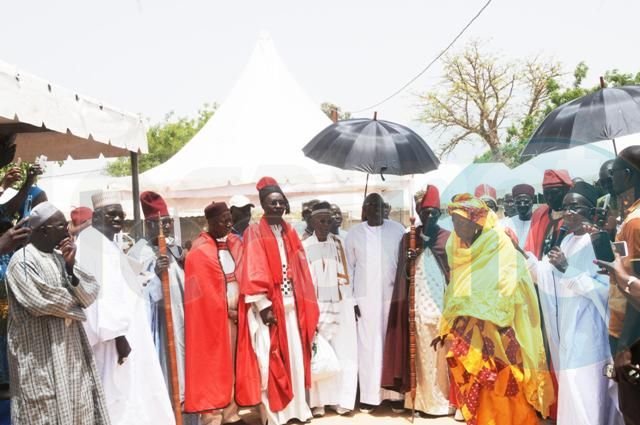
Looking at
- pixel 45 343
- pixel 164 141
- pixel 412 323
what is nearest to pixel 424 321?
pixel 412 323

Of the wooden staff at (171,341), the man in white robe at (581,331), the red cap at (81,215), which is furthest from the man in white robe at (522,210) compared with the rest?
the red cap at (81,215)

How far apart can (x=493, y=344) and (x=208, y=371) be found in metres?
2.30

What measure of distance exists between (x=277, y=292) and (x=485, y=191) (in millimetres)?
3499

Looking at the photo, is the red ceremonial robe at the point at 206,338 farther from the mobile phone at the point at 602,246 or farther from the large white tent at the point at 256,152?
the large white tent at the point at 256,152

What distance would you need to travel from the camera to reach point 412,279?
615cm

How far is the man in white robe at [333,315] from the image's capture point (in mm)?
6344

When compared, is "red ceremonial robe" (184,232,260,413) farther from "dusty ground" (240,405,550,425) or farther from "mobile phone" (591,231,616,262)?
"mobile phone" (591,231,616,262)

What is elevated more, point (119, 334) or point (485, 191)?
point (485, 191)

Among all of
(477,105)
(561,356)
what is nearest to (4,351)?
(561,356)

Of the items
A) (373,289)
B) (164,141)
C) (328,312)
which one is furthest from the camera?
(164,141)

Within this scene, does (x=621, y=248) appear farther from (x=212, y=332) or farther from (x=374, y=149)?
(x=212, y=332)

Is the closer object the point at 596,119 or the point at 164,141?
the point at 596,119

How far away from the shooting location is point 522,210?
268 inches

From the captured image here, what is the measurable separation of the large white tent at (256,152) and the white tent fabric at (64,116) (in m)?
4.60
